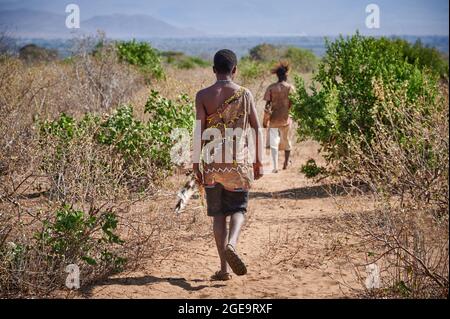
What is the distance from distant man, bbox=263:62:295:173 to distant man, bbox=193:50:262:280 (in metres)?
5.21

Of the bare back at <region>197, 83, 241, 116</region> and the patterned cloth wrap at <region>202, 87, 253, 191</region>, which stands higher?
the bare back at <region>197, 83, 241, 116</region>

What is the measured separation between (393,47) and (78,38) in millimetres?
6354

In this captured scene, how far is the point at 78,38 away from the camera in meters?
12.2

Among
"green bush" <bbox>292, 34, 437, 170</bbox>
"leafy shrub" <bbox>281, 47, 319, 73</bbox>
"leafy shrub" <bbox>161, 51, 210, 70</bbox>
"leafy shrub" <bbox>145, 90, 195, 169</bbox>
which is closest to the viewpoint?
"green bush" <bbox>292, 34, 437, 170</bbox>

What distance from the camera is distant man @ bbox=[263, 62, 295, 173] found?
33.6 ft

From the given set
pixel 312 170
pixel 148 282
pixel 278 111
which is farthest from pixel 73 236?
pixel 278 111

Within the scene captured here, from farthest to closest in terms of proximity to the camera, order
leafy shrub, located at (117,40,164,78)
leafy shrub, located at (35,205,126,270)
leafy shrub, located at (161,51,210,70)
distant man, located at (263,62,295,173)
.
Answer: leafy shrub, located at (161,51,210,70), leafy shrub, located at (117,40,164,78), distant man, located at (263,62,295,173), leafy shrub, located at (35,205,126,270)

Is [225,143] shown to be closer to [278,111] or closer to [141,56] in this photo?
[278,111]

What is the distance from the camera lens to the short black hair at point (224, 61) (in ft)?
16.2

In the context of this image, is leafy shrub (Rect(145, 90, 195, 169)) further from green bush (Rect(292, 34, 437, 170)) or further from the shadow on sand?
the shadow on sand

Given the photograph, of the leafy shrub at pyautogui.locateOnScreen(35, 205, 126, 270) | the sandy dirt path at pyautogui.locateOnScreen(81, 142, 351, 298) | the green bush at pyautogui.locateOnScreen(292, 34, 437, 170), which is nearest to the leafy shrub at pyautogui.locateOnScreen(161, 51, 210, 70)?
the green bush at pyautogui.locateOnScreen(292, 34, 437, 170)

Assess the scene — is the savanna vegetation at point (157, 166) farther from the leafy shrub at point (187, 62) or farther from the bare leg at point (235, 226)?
the leafy shrub at point (187, 62)

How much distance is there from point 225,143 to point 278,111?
553 centimetres
